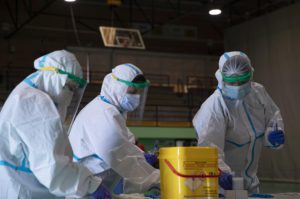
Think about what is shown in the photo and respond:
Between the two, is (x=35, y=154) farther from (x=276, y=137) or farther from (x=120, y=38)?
(x=120, y=38)

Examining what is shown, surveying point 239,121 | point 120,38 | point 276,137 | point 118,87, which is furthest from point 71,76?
Answer: point 120,38

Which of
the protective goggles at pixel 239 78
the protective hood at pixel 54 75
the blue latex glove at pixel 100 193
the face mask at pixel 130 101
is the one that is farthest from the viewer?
the protective goggles at pixel 239 78

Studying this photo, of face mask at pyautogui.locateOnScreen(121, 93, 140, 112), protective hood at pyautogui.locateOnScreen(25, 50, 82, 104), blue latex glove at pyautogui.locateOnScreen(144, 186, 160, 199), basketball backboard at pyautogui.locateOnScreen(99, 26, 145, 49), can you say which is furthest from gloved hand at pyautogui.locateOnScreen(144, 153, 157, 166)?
basketball backboard at pyautogui.locateOnScreen(99, 26, 145, 49)

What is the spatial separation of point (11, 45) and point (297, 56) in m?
6.94

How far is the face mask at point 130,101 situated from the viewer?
2.59 metres

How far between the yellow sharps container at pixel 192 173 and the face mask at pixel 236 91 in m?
0.99

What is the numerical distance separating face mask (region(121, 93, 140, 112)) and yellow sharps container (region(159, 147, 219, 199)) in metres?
0.80

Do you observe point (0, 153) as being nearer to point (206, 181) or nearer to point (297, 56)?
point (206, 181)

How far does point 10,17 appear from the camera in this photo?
38.9 feet

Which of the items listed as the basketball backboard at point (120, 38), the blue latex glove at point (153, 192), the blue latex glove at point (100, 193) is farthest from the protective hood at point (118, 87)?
the basketball backboard at point (120, 38)

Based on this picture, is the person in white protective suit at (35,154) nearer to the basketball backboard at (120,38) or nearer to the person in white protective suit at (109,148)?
the person in white protective suit at (109,148)

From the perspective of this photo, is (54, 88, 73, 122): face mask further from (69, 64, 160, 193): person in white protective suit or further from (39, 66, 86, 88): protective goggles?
(69, 64, 160, 193): person in white protective suit

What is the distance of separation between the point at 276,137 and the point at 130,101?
0.90m

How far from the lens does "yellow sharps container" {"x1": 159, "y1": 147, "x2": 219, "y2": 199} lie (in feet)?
5.81
